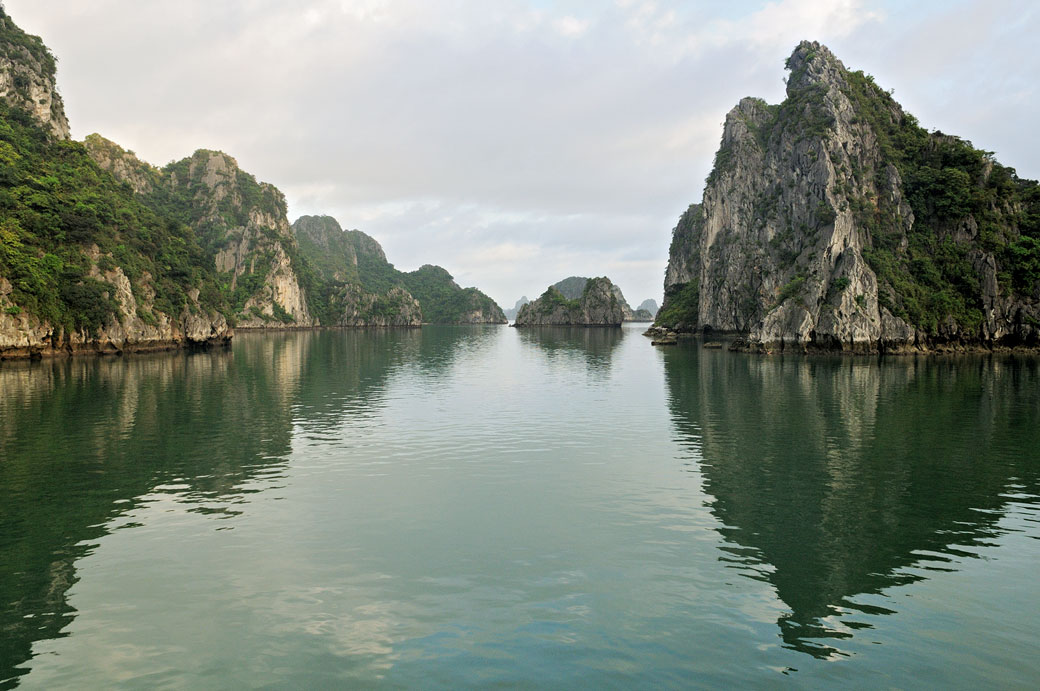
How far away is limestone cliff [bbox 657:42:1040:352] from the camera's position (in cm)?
8462

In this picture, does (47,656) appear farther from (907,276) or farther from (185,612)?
(907,276)

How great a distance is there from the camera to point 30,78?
314 feet

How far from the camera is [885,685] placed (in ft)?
31.1

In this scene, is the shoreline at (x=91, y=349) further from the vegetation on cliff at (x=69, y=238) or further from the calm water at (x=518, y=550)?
the calm water at (x=518, y=550)

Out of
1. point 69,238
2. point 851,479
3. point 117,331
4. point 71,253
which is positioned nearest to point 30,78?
point 69,238

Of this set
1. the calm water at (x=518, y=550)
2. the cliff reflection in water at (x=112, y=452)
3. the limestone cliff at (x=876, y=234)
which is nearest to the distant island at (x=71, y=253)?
the cliff reflection in water at (x=112, y=452)

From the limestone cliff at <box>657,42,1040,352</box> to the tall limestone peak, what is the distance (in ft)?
405

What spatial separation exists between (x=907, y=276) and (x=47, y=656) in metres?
109

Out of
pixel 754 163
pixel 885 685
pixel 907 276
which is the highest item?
pixel 754 163

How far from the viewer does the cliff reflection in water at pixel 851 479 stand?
1373 cm

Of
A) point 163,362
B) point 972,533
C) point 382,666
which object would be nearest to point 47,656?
point 382,666

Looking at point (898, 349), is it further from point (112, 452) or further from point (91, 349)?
point (91, 349)

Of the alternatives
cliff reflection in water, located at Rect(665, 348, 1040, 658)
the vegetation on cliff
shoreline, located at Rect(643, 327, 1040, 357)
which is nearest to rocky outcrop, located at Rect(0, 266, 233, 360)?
the vegetation on cliff

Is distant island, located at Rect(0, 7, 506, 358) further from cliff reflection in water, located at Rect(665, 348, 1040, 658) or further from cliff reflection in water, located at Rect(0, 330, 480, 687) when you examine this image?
cliff reflection in water, located at Rect(665, 348, 1040, 658)
